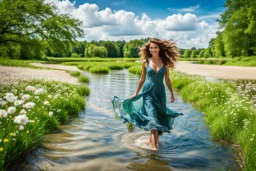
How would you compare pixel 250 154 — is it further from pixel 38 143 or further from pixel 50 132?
pixel 50 132

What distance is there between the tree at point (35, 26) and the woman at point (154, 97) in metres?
14.8

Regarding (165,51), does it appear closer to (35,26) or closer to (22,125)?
(22,125)

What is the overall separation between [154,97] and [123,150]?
1522 millimetres

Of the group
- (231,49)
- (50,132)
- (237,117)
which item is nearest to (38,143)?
(50,132)

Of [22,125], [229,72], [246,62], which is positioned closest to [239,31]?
[246,62]

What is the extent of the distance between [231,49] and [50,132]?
65419 mm

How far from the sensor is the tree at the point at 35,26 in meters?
19.5

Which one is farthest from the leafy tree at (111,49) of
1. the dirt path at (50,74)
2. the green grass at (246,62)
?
the dirt path at (50,74)

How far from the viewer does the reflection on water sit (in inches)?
234

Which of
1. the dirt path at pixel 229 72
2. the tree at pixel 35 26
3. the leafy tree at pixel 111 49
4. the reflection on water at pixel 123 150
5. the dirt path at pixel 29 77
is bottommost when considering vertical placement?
the reflection on water at pixel 123 150

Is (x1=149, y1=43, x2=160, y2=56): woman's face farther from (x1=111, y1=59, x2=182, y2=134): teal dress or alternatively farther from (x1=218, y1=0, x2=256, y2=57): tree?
(x1=218, y1=0, x2=256, y2=57): tree

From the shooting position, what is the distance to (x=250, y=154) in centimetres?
532

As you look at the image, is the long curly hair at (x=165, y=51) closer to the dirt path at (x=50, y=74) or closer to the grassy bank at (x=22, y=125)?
the grassy bank at (x=22, y=125)

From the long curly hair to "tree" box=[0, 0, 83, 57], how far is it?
47.9 feet
